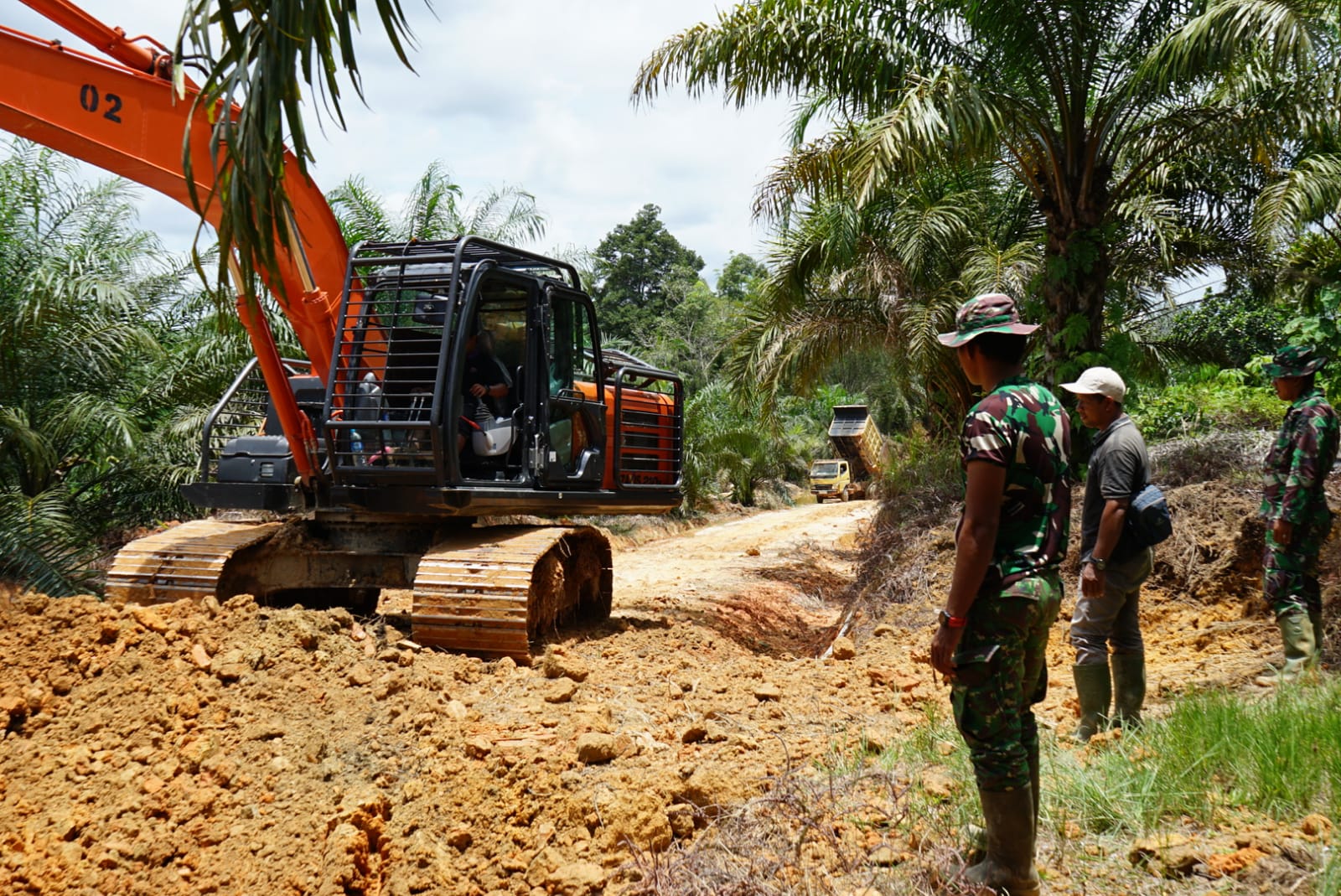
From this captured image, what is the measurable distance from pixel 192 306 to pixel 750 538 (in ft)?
30.9

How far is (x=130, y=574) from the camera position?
22.4 feet

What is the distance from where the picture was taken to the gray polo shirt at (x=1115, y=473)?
456 centimetres

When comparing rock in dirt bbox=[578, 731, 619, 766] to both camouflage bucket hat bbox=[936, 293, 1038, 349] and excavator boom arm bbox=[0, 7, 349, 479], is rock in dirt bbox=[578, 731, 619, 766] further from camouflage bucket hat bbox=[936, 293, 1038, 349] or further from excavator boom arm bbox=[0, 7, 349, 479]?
excavator boom arm bbox=[0, 7, 349, 479]

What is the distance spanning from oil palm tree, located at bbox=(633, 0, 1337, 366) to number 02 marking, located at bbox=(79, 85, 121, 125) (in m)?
5.44

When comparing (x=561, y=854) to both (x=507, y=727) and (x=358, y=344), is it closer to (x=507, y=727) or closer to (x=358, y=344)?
(x=507, y=727)

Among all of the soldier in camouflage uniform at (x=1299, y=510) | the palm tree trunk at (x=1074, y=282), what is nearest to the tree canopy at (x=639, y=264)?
the palm tree trunk at (x=1074, y=282)

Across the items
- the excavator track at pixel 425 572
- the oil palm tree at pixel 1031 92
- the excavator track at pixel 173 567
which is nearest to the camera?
the excavator track at pixel 425 572

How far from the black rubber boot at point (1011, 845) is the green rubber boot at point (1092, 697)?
1743 millimetres

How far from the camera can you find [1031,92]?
9.94 m

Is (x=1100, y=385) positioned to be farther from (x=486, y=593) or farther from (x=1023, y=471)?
(x=486, y=593)

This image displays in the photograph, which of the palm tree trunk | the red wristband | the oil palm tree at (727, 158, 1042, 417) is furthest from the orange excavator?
the oil palm tree at (727, 158, 1042, 417)

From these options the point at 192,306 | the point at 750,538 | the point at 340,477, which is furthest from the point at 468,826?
the point at 750,538

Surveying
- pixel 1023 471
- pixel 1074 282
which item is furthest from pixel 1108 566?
pixel 1074 282

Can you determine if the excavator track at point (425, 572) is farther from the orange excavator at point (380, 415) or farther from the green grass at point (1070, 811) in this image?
the green grass at point (1070, 811)
